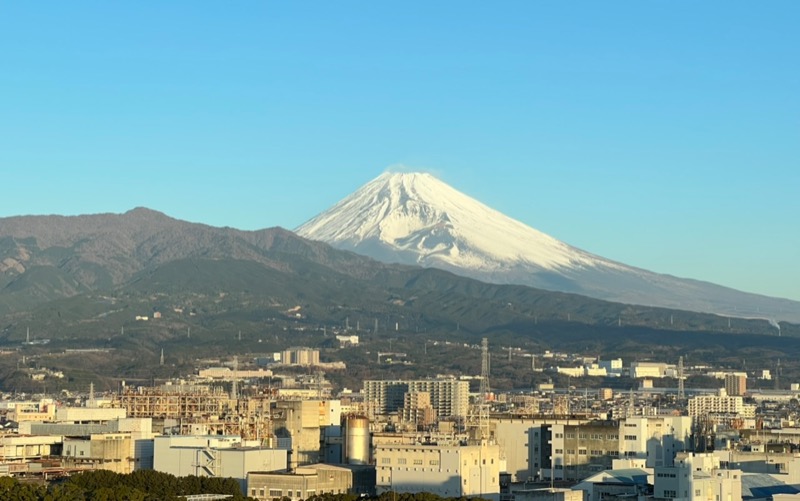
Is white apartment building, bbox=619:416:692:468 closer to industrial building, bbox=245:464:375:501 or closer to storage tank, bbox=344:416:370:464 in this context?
storage tank, bbox=344:416:370:464

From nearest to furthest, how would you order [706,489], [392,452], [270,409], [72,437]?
1. [706,489]
2. [392,452]
3. [72,437]
4. [270,409]

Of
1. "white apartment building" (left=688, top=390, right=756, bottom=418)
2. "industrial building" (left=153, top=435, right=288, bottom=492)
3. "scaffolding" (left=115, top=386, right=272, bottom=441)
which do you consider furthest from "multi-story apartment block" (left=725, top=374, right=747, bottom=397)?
"industrial building" (left=153, top=435, right=288, bottom=492)

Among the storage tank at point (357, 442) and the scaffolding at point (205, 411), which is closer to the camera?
the storage tank at point (357, 442)

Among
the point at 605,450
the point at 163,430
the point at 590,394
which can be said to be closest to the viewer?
the point at 605,450

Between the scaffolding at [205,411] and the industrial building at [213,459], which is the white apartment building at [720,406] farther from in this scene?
the industrial building at [213,459]

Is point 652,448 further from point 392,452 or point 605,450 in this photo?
point 392,452

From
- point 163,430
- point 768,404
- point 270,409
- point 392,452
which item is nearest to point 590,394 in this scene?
point 768,404

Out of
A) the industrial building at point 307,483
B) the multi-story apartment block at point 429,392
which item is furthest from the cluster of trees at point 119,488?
the multi-story apartment block at point 429,392
